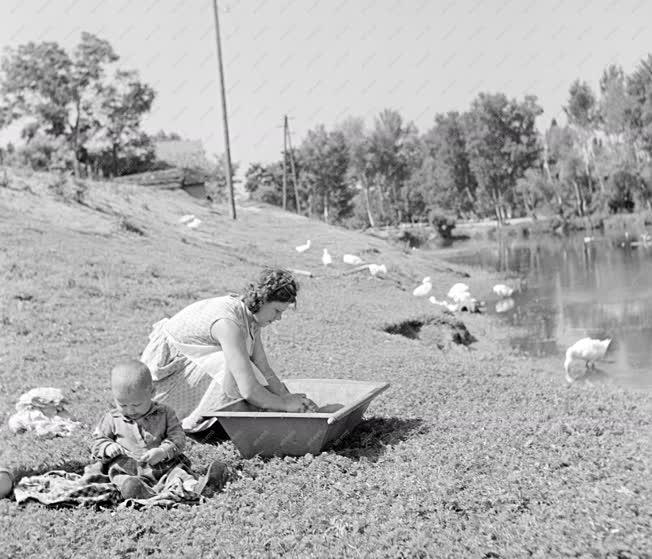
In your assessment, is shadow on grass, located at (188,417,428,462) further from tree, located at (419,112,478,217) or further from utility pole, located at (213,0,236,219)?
tree, located at (419,112,478,217)

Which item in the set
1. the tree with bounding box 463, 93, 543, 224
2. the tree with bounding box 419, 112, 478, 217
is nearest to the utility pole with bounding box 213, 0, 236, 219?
the tree with bounding box 463, 93, 543, 224

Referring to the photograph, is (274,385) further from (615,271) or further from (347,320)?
(615,271)

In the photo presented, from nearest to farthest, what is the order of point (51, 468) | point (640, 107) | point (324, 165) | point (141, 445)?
point (141, 445) < point (51, 468) < point (640, 107) < point (324, 165)

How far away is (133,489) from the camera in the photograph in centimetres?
529

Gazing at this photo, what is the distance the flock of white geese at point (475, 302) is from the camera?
1202cm

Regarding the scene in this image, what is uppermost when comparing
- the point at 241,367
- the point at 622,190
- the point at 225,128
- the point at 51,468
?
the point at 225,128

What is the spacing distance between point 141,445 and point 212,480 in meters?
0.53

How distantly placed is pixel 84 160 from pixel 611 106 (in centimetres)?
3938

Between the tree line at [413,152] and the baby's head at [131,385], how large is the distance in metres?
35.7

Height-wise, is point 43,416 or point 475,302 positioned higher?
point 43,416

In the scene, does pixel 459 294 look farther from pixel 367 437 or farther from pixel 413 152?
pixel 413 152

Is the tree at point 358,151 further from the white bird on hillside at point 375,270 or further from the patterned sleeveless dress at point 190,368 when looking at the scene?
the patterned sleeveless dress at point 190,368

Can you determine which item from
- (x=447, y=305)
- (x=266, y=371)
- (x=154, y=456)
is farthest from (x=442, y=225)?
(x=154, y=456)

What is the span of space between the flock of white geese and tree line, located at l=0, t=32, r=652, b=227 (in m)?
17.4
